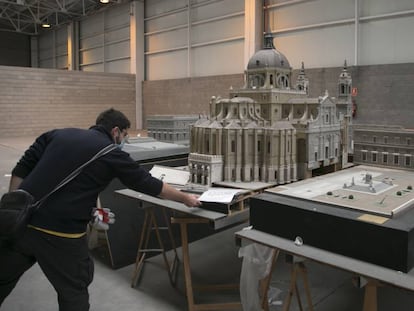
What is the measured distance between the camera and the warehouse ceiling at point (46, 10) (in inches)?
956

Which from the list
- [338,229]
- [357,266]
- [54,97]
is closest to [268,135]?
[338,229]

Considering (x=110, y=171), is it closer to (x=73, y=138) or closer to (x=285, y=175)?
(x=73, y=138)

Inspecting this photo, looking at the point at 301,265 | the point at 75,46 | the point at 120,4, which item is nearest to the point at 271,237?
the point at 301,265

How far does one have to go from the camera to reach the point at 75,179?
3.40 metres

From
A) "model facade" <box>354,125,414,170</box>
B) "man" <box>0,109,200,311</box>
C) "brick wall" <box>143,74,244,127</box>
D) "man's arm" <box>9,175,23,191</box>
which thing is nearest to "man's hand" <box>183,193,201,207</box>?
"man" <box>0,109,200,311</box>

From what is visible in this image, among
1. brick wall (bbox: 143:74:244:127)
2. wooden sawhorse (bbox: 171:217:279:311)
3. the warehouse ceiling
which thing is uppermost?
the warehouse ceiling

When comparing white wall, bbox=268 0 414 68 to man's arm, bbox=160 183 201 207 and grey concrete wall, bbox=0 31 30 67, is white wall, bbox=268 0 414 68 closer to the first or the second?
man's arm, bbox=160 183 201 207

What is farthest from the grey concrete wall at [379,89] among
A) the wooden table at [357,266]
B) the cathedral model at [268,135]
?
the wooden table at [357,266]

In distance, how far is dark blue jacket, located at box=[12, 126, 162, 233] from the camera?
3.38 metres

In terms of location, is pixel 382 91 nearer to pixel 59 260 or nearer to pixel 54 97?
pixel 59 260

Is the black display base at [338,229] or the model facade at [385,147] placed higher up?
the model facade at [385,147]

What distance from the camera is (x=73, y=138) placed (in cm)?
348

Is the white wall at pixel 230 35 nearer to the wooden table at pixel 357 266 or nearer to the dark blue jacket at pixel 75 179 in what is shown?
the wooden table at pixel 357 266

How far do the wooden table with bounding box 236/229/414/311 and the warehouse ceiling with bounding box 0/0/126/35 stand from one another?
2286 centimetres
